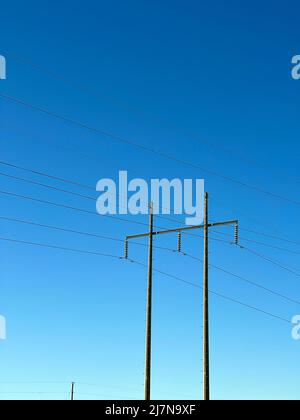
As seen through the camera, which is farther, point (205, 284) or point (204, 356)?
point (205, 284)

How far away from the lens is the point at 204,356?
45.2 meters

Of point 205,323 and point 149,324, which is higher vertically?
point 205,323

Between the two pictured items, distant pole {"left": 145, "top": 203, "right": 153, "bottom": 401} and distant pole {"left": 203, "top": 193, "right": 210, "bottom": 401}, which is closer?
distant pole {"left": 145, "top": 203, "right": 153, "bottom": 401}

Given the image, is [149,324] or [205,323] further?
[205,323]

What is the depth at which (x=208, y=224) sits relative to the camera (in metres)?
50.9

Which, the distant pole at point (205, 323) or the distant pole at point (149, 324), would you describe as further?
the distant pole at point (205, 323)
